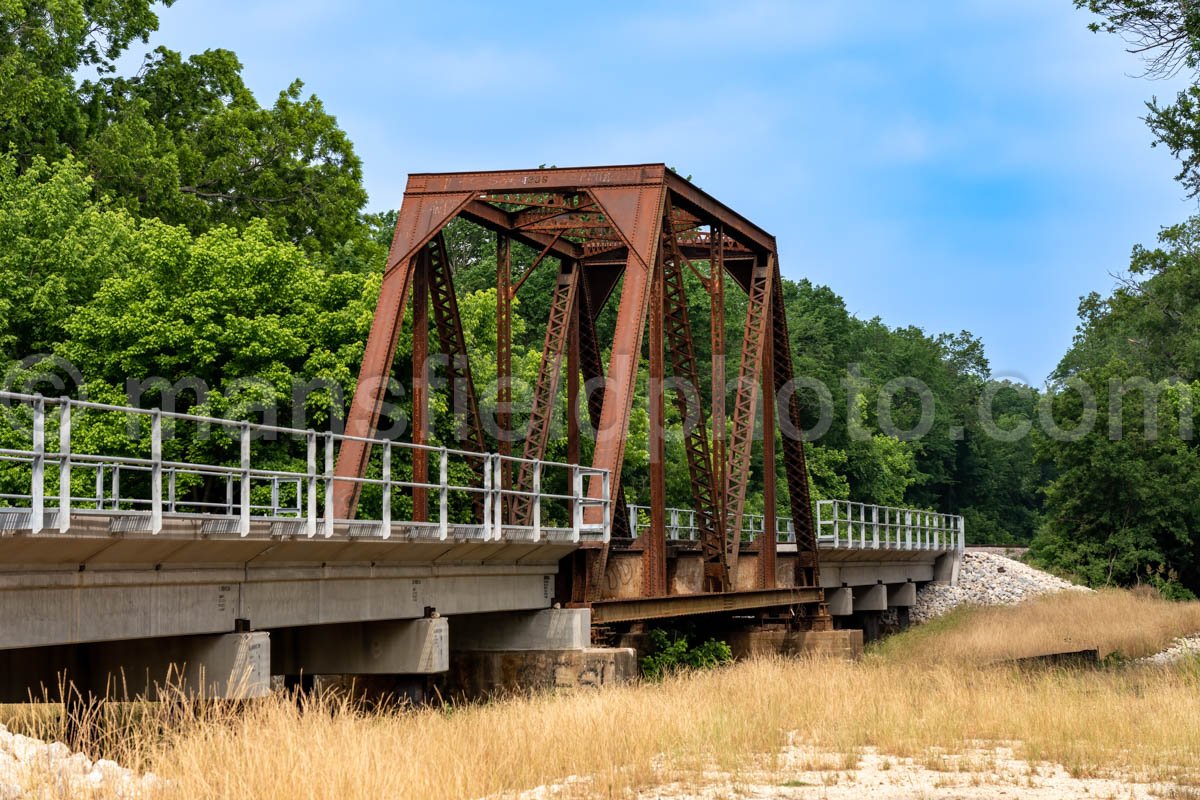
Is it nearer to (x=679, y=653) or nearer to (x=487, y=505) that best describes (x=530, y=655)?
(x=487, y=505)

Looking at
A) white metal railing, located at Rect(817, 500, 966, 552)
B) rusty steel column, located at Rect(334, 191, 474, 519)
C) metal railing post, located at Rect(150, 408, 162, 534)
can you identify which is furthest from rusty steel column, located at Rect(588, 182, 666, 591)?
white metal railing, located at Rect(817, 500, 966, 552)

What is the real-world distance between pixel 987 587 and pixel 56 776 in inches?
1944

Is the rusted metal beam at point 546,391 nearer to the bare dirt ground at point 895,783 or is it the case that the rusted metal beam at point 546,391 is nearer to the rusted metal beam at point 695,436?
the rusted metal beam at point 695,436

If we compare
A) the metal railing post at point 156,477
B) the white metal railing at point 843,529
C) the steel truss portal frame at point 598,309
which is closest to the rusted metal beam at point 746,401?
the steel truss portal frame at point 598,309

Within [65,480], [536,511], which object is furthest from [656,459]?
[65,480]

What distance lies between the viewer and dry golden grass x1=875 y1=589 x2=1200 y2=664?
39.4 m

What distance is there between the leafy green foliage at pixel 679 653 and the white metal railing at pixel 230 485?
3.33 m

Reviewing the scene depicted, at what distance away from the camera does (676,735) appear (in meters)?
15.5

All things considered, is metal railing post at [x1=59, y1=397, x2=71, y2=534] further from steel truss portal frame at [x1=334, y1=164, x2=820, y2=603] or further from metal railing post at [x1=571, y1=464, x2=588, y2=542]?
metal railing post at [x1=571, y1=464, x2=588, y2=542]

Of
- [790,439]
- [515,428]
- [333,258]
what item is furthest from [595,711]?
[333,258]

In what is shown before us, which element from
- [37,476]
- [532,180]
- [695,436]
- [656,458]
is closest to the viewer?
[37,476]

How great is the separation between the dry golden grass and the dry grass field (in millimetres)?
16048

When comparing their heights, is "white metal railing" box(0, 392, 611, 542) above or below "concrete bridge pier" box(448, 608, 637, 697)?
above

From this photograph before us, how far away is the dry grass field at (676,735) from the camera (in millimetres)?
11438
